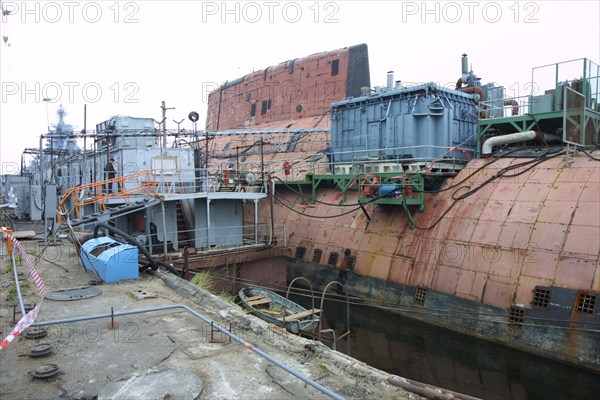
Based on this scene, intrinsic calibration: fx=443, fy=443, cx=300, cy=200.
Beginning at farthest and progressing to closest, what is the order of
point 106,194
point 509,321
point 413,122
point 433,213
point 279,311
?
1. point 413,122
2. point 106,194
3. point 433,213
4. point 279,311
5. point 509,321

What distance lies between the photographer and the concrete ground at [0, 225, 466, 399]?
616 cm

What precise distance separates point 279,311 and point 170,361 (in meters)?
7.14

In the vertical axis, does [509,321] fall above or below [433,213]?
below

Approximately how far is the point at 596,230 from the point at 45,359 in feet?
41.0

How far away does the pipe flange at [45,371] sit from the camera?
647cm

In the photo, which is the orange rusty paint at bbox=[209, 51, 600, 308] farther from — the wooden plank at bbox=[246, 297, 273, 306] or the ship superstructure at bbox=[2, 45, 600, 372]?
the wooden plank at bbox=[246, 297, 273, 306]

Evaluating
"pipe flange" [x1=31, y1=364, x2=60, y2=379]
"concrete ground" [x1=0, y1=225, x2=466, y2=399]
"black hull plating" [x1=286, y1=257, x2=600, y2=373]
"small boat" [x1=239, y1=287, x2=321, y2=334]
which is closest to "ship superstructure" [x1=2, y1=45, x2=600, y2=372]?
"black hull plating" [x1=286, y1=257, x2=600, y2=373]

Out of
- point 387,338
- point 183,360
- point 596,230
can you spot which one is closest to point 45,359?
point 183,360

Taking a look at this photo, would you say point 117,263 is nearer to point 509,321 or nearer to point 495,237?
point 509,321

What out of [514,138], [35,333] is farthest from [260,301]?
[514,138]

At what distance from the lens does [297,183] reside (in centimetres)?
2353

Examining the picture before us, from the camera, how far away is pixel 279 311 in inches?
553

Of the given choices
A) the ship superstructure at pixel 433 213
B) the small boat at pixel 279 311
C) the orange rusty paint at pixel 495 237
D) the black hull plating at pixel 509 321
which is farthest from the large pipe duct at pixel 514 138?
the small boat at pixel 279 311

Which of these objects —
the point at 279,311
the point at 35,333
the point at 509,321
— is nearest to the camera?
the point at 35,333
